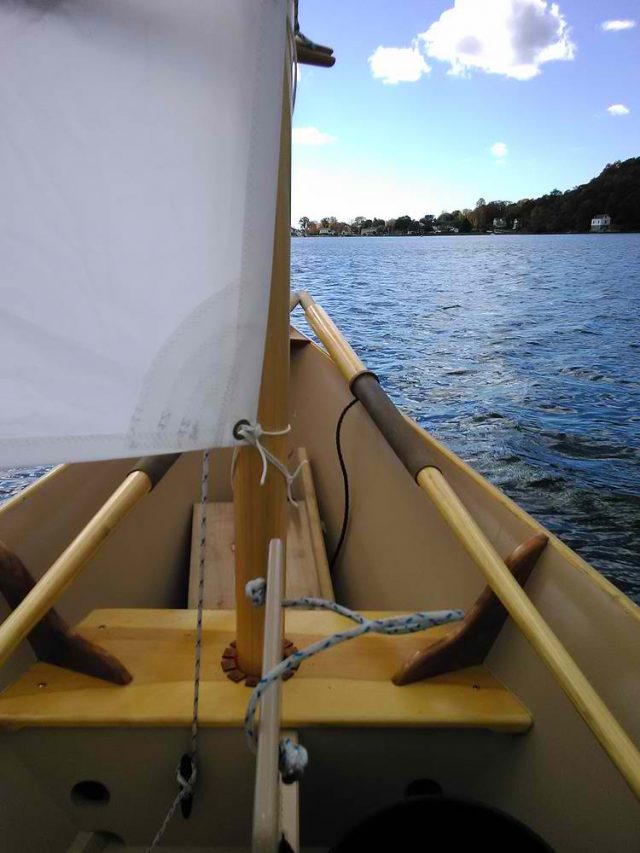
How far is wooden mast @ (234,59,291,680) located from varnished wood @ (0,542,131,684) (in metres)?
0.40

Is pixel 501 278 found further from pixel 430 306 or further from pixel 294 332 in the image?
pixel 294 332

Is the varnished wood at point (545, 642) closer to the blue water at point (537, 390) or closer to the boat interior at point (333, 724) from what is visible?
the boat interior at point (333, 724)

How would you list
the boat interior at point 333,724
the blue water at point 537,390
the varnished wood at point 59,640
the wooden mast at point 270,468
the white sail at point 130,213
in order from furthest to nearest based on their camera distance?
the blue water at point 537,390 < the varnished wood at point 59,640 < the boat interior at point 333,724 < the wooden mast at point 270,468 < the white sail at point 130,213

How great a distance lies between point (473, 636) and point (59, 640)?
4.08ft

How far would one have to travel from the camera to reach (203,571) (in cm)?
179

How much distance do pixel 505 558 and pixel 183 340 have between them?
1.25 metres

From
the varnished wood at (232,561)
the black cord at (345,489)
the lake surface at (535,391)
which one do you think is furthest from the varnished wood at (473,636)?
the lake surface at (535,391)

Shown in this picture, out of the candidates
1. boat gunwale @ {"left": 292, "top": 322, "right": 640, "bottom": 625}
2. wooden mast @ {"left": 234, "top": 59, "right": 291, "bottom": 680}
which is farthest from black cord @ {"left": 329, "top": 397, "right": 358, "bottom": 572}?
wooden mast @ {"left": 234, "top": 59, "right": 291, "bottom": 680}

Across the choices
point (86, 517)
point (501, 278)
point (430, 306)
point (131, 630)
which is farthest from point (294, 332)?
point (501, 278)

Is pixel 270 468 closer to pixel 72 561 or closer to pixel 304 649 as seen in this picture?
pixel 304 649

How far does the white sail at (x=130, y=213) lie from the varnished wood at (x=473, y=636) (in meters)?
0.99

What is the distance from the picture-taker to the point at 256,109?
1188 mm

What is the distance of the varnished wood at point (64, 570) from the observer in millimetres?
1560

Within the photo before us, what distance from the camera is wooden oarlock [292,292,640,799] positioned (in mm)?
1284
